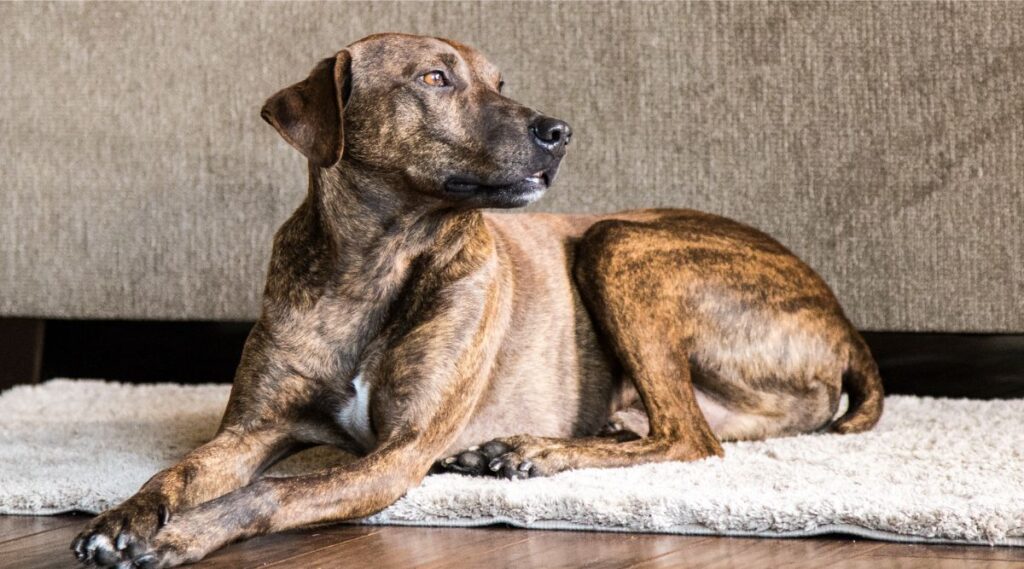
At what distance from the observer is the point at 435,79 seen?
258cm

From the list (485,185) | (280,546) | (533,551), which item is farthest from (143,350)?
(533,551)

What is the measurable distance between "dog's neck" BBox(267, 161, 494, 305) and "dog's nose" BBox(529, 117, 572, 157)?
0.82ft

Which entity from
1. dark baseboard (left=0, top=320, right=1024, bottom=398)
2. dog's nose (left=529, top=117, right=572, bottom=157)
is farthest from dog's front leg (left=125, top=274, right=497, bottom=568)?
dark baseboard (left=0, top=320, right=1024, bottom=398)

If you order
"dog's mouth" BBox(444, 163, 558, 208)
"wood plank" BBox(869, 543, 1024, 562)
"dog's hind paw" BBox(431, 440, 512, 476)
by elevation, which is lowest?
"dog's hind paw" BBox(431, 440, 512, 476)

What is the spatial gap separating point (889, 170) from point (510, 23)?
1374mm

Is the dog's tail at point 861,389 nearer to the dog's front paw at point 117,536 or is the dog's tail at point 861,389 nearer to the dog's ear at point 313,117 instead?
the dog's ear at point 313,117

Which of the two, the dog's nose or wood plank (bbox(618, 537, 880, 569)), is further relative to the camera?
the dog's nose

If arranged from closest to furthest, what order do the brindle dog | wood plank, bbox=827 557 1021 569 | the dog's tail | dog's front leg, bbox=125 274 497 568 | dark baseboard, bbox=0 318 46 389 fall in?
wood plank, bbox=827 557 1021 569, dog's front leg, bbox=125 274 497 568, the brindle dog, the dog's tail, dark baseboard, bbox=0 318 46 389

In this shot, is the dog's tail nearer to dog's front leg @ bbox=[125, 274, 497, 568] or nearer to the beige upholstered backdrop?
the beige upholstered backdrop

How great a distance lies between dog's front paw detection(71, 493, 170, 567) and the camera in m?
1.88

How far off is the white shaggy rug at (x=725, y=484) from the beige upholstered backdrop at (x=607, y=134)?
0.71 metres

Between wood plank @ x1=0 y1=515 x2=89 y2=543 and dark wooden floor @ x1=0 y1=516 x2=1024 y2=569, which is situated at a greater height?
dark wooden floor @ x1=0 y1=516 x2=1024 y2=569

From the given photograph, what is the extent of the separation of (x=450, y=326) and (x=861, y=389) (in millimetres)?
1295

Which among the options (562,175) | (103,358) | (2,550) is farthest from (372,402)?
(103,358)
